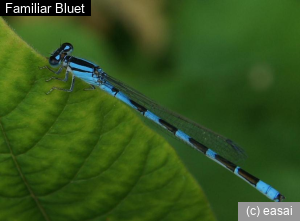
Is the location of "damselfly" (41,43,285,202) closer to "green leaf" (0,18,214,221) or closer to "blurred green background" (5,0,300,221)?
"blurred green background" (5,0,300,221)

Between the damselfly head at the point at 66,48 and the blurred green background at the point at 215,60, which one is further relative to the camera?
the blurred green background at the point at 215,60

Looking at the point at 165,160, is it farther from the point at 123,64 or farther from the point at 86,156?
the point at 123,64

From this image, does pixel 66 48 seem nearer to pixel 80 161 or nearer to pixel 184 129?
pixel 184 129

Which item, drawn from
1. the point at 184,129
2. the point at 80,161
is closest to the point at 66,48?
the point at 184,129

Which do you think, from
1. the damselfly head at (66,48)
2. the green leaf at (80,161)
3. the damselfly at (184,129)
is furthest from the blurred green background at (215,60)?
the green leaf at (80,161)

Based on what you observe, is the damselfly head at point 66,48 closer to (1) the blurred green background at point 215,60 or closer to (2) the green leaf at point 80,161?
(1) the blurred green background at point 215,60

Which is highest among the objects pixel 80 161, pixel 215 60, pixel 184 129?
pixel 215 60

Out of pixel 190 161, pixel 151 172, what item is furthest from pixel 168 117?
pixel 151 172
